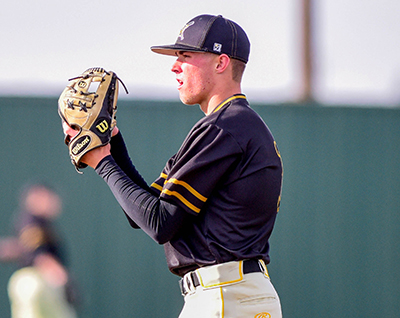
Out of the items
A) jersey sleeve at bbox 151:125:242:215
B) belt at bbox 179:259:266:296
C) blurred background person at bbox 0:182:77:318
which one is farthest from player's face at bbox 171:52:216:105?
blurred background person at bbox 0:182:77:318

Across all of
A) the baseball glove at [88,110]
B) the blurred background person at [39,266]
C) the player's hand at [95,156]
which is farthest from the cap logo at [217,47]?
the blurred background person at [39,266]

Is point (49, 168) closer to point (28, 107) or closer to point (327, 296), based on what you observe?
point (28, 107)

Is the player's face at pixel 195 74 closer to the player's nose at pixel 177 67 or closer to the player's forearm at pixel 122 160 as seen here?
the player's nose at pixel 177 67

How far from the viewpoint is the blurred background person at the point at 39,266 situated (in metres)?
5.57

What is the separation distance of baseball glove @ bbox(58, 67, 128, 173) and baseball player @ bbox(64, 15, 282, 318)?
0.06 metres

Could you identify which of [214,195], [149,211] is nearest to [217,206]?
[214,195]

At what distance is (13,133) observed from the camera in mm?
7031

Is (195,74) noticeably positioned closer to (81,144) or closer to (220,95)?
(220,95)

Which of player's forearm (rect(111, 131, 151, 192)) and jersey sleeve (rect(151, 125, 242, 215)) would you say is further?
player's forearm (rect(111, 131, 151, 192))

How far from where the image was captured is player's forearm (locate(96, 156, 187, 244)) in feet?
8.02

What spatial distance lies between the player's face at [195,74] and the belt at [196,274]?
2.56ft

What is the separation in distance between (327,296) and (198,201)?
5.44 m

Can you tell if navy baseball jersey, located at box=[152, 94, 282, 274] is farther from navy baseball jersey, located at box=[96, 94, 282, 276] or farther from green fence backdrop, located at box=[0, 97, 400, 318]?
green fence backdrop, located at box=[0, 97, 400, 318]

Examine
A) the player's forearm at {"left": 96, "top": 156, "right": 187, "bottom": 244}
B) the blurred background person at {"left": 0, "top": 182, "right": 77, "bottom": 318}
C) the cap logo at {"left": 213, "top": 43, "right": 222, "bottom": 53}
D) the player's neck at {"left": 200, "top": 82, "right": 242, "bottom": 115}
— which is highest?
the cap logo at {"left": 213, "top": 43, "right": 222, "bottom": 53}
